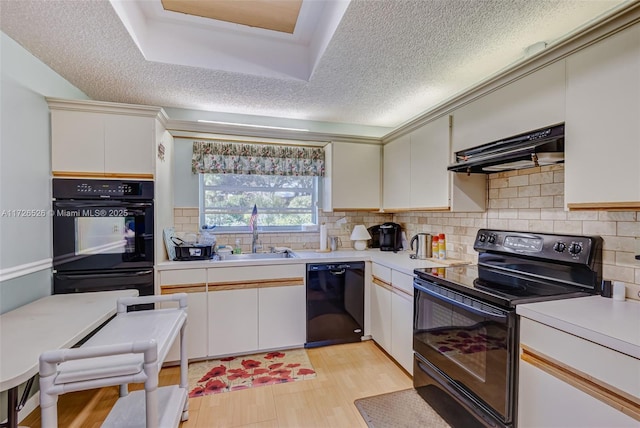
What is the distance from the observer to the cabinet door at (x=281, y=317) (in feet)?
8.55

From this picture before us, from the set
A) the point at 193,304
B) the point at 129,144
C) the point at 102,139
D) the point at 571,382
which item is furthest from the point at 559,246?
the point at 102,139

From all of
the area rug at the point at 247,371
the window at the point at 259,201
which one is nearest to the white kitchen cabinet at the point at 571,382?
the area rug at the point at 247,371

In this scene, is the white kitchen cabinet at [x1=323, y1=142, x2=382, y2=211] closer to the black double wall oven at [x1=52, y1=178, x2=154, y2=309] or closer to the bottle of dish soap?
the bottle of dish soap

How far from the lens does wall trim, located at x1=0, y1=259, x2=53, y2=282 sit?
1.68 meters

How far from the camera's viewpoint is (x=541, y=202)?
1.88 metres

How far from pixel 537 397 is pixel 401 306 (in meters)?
1.11

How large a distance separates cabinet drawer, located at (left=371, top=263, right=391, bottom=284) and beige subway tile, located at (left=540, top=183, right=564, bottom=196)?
4.12 ft

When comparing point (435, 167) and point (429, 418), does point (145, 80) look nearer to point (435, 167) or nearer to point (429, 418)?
point (435, 167)

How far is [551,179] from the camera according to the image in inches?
71.9

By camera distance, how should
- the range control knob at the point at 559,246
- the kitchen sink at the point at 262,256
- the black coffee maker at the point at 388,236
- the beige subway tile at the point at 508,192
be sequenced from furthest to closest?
the black coffee maker at the point at 388,236 < the kitchen sink at the point at 262,256 < the beige subway tile at the point at 508,192 < the range control knob at the point at 559,246

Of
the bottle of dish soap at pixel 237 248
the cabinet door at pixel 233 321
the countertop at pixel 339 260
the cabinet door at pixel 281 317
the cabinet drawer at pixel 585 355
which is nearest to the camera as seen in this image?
the cabinet drawer at pixel 585 355

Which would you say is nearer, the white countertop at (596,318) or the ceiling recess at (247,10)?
the white countertop at (596,318)

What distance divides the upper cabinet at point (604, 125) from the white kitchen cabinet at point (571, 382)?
0.66 m

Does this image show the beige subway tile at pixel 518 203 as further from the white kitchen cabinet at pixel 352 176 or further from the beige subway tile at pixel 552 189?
the white kitchen cabinet at pixel 352 176
